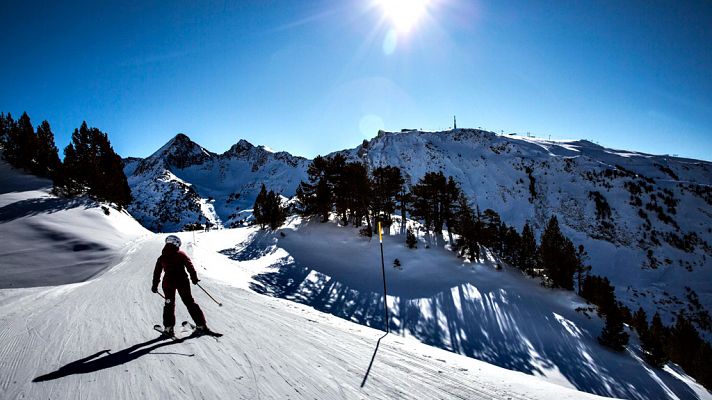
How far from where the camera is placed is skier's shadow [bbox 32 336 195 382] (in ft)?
13.1

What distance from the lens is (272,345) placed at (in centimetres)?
566

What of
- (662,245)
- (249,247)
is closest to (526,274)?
(249,247)

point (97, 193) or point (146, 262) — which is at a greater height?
point (97, 193)

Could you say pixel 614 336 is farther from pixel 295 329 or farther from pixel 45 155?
pixel 45 155

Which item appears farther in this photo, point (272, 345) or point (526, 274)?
point (526, 274)

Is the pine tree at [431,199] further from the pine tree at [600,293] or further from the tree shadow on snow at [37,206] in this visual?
the tree shadow on snow at [37,206]

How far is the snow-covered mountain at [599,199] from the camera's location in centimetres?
5338

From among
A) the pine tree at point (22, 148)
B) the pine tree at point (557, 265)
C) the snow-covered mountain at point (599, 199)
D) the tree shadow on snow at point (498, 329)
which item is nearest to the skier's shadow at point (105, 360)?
the tree shadow on snow at point (498, 329)

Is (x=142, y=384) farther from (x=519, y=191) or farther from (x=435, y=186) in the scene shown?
(x=519, y=191)

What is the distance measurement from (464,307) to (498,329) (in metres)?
2.54

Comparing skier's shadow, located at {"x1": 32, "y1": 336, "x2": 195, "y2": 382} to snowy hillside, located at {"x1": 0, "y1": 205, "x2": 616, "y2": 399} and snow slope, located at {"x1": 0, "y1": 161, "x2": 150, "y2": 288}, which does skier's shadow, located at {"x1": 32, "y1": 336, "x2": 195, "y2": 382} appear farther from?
snow slope, located at {"x1": 0, "y1": 161, "x2": 150, "y2": 288}

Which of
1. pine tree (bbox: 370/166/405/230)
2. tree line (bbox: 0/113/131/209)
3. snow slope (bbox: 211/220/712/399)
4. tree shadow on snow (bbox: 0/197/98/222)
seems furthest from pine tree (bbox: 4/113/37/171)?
pine tree (bbox: 370/166/405/230)

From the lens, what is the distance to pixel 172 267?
572cm

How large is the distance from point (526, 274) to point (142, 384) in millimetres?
31825
